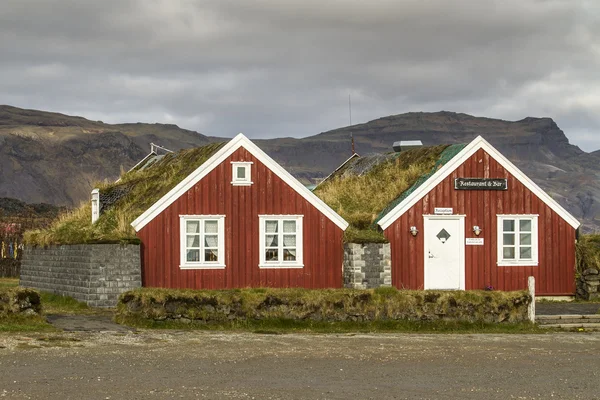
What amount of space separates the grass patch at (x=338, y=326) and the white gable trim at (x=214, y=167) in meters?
6.84

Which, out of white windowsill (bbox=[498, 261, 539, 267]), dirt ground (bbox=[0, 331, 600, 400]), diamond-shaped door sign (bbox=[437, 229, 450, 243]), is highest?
diamond-shaped door sign (bbox=[437, 229, 450, 243])

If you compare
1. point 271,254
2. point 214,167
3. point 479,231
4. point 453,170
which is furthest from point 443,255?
point 214,167

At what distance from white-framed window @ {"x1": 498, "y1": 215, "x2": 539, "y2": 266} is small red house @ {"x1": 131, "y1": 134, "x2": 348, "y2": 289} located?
5.95m

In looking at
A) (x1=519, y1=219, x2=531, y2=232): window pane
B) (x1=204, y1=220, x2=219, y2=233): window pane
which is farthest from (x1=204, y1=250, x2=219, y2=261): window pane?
(x1=519, y1=219, x2=531, y2=232): window pane

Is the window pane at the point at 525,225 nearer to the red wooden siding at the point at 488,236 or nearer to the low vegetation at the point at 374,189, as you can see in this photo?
the red wooden siding at the point at 488,236

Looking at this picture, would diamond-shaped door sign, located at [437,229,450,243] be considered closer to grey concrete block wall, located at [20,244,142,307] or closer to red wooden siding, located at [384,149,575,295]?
red wooden siding, located at [384,149,575,295]

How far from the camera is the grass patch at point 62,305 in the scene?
2762cm

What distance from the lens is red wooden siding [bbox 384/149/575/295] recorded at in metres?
33.0

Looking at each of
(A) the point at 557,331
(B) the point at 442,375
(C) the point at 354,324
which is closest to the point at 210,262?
(C) the point at 354,324

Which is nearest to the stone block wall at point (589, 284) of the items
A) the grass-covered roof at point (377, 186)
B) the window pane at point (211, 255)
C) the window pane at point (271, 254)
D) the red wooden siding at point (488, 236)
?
the red wooden siding at point (488, 236)

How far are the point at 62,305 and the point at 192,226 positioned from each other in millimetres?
4612

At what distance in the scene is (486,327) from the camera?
24609 millimetres

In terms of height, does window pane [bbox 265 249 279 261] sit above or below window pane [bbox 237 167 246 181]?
below

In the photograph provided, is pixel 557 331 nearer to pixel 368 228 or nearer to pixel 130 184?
pixel 368 228
